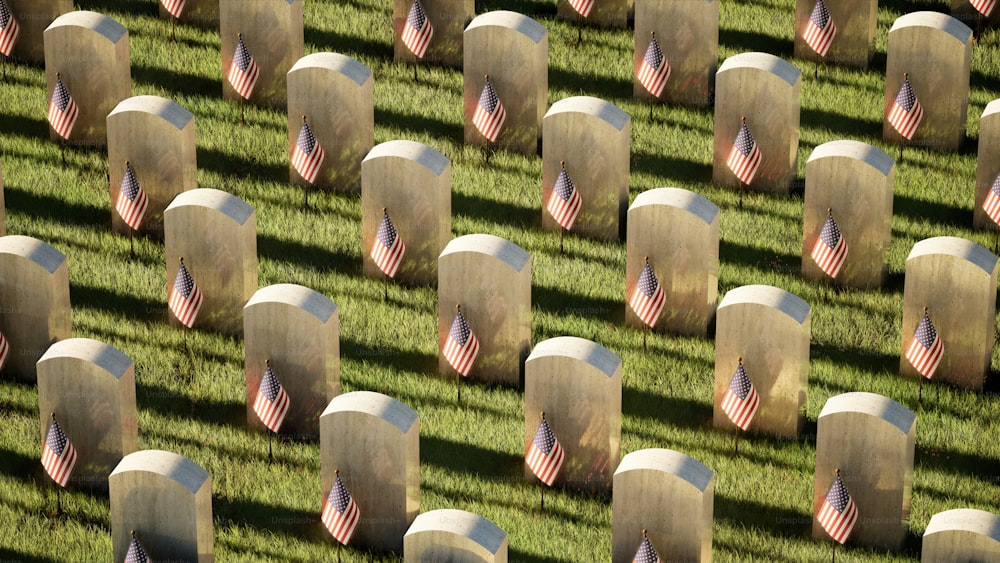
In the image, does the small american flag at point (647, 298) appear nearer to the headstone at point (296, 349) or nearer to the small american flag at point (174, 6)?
the headstone at point (296, 349)

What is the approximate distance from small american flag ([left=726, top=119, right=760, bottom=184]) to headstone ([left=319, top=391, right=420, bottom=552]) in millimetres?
5111

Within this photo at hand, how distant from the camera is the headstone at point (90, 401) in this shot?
600 inches

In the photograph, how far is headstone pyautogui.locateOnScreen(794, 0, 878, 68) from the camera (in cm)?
2034

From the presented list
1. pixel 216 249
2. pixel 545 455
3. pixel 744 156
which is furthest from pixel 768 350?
pixel 216 249

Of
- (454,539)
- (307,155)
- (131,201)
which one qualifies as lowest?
(454,539)

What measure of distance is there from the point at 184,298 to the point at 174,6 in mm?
5000

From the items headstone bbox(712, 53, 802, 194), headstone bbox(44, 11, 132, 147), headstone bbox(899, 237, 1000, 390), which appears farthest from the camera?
headstone bbox(44, 11, 132, 147)

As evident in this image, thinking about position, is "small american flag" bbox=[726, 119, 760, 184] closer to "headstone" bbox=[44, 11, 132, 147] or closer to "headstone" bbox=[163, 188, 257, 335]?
"headstone" bbox=[163, 188, 257, 335]

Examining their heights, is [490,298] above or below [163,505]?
above

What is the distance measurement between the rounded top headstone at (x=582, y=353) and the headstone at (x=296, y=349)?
1656 millimetres

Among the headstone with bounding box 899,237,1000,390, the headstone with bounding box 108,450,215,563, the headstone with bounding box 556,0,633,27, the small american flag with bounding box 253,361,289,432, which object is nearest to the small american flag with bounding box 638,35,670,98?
the headstone with bounding box 556,0,633,27

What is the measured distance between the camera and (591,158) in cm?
1805

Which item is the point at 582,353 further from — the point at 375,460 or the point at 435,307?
the point at 435,307

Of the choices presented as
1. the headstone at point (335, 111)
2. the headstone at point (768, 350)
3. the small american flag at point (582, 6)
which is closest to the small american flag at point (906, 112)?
the small american flag at point (582, 6)
